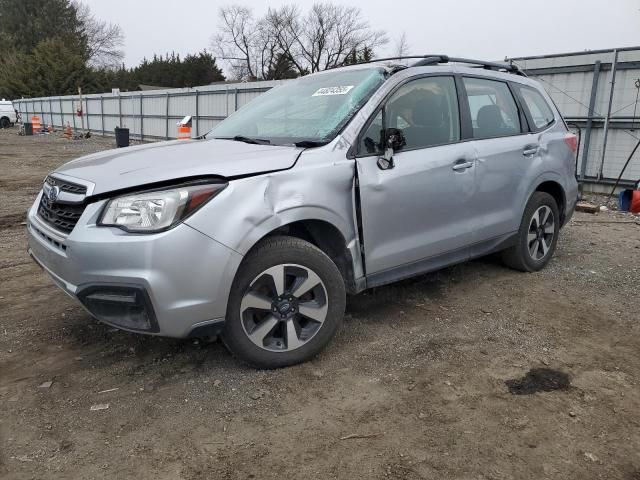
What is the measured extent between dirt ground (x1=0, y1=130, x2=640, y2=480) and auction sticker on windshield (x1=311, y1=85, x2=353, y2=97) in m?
1.61

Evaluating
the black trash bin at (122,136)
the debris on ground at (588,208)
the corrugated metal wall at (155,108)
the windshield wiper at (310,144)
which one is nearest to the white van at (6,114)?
the corrugated metal wall at (155,108)

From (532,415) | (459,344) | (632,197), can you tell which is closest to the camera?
(532,415)

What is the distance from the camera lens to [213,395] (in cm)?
288

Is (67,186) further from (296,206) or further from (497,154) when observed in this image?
(497,154)

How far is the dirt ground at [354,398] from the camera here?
237 centimetres

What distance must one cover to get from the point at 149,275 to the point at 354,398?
1253 millimetres

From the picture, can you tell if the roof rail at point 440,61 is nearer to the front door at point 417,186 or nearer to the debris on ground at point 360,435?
the front door at point 417,186

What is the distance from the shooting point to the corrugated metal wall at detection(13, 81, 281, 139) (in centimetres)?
1838

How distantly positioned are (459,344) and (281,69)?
57.6 m

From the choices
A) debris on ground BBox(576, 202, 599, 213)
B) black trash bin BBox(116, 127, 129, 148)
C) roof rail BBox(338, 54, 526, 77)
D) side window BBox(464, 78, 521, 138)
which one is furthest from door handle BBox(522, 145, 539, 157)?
black trash bin BBox(116, 127, 129, 148)

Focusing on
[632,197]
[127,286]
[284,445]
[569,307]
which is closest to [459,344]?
[569,307]

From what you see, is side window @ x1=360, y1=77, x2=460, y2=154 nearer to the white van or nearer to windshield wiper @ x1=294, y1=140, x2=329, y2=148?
windshield wiper @ x1=294, y1=140, x2=329, y2=148

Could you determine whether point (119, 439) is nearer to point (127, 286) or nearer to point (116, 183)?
point (127, 286)

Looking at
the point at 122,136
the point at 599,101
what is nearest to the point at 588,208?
the point at 599,101
